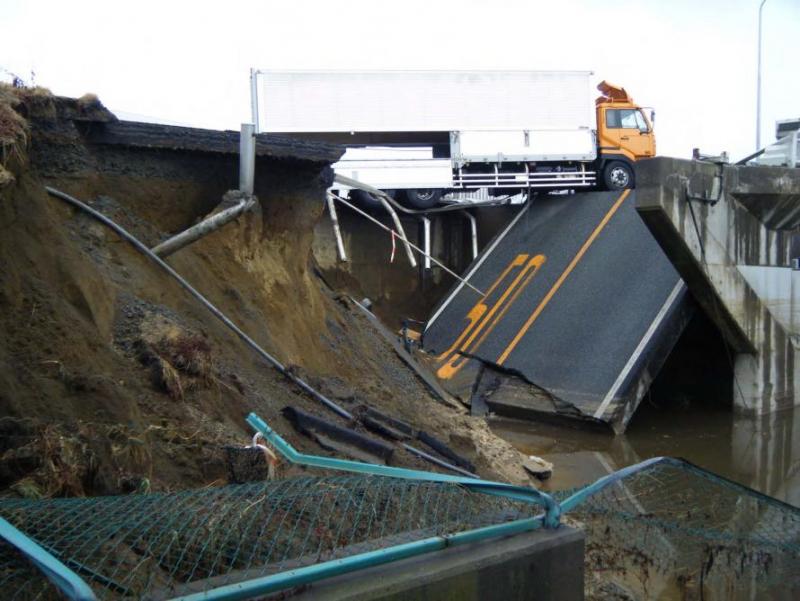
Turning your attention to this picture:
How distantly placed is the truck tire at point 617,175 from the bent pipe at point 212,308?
1561cm

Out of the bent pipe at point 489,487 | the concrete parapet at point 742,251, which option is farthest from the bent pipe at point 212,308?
the concrete parapet at point 742,251

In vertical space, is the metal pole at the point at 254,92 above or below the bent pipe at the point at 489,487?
above

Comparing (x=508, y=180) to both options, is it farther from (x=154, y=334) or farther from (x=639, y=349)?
(x=154, y=334)

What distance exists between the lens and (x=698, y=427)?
47.8 feet

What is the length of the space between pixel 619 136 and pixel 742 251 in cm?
850

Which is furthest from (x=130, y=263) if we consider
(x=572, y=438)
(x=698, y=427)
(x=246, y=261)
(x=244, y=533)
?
(x=698, y=427)

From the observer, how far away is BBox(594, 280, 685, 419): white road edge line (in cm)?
1329

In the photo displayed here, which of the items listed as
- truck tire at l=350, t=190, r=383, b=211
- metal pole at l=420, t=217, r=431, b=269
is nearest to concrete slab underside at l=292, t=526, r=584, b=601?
metal pole at l=420, t=217, r=431, b=269

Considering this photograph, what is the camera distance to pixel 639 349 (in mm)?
13977

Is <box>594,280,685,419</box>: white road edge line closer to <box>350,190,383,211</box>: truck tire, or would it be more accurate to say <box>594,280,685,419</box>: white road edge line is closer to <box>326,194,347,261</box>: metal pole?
<box>326,194,347,261</box>: metal pole

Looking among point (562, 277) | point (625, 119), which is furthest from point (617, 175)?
point (562, 277)

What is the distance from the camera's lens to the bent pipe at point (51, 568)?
2443 millimetres

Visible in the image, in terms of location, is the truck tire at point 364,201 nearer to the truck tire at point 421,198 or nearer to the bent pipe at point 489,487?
the truck tire at point 421,198

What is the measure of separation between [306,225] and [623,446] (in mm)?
6038
